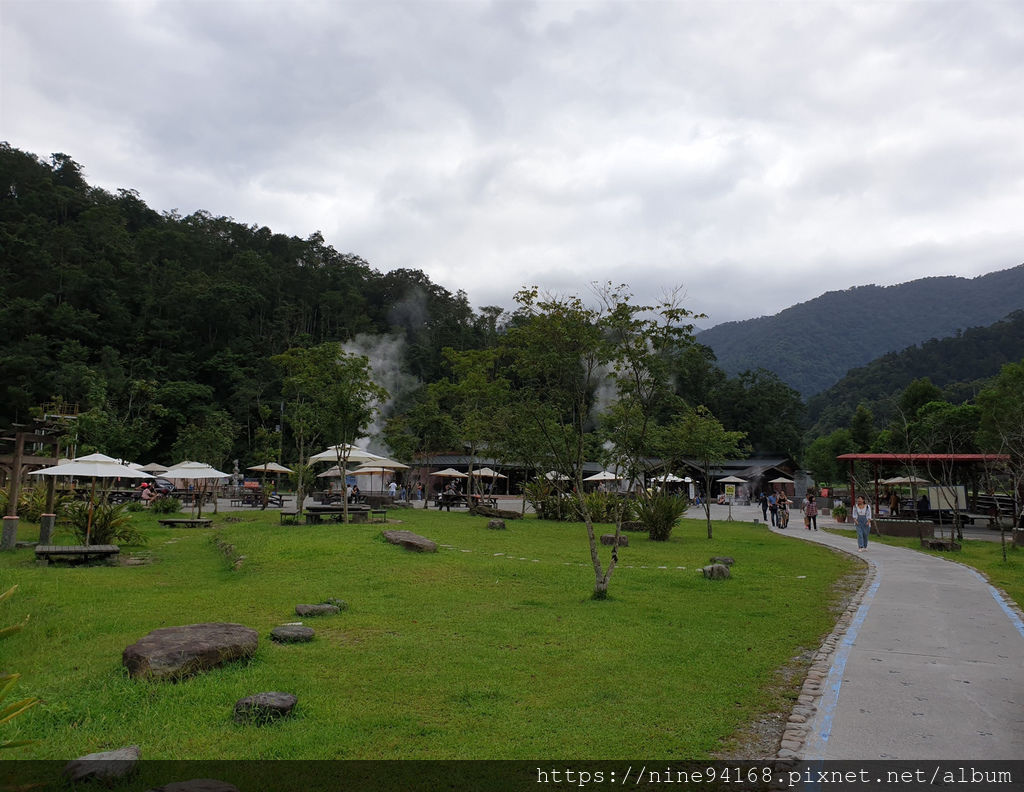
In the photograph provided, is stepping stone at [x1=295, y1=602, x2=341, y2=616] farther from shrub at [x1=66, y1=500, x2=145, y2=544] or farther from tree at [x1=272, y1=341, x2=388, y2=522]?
tree at [x1=272, y1=341, x2=388, y2=522]

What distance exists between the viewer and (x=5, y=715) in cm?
262

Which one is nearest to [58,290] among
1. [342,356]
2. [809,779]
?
[342,356]

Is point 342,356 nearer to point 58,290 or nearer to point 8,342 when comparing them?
point 8,342

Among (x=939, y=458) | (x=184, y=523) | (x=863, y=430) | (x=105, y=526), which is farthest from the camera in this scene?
(x=863, y=430)

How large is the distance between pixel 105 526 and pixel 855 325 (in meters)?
188

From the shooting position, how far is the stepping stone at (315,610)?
767 centimetres

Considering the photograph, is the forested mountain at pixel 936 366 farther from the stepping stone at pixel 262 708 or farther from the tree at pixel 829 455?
the stepping stone at pixel 262 708

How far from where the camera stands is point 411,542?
1335cm

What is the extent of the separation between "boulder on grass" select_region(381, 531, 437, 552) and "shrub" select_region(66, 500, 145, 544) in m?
5.63

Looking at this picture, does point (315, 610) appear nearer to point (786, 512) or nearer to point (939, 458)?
point (786, 512)

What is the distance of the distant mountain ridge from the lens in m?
153

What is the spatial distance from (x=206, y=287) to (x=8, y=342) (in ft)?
52.1

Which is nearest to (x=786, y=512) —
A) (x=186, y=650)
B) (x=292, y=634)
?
(x=292, y=634)

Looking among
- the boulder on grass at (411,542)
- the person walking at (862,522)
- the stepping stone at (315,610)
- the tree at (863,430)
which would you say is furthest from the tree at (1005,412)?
the tree at (863,430)
